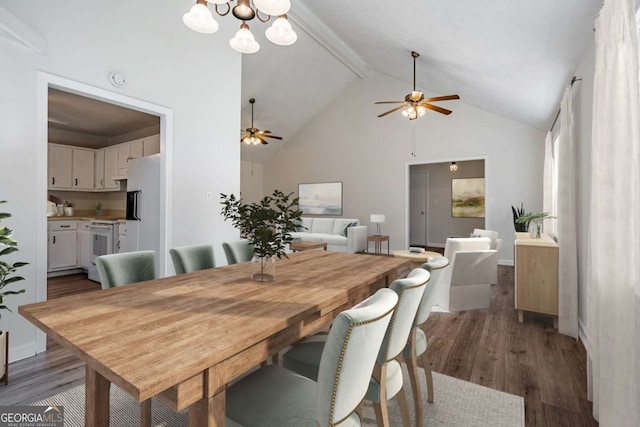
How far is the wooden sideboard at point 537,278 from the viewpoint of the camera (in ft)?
10.3

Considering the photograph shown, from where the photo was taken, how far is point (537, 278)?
10.5 ft

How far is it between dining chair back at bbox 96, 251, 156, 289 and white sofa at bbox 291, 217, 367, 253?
16.6ft

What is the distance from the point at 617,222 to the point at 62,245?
21.6ft

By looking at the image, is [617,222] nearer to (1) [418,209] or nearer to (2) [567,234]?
(2) [567,234]

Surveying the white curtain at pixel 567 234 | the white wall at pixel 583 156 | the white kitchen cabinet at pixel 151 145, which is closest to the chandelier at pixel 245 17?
the white wall at pixel 583 156

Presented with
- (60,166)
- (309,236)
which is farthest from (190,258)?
(309,236)

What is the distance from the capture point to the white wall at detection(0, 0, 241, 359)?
2494 mm

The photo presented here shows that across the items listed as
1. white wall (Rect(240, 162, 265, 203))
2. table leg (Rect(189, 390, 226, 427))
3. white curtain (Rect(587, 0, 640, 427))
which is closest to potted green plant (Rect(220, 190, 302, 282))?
table leg (Rect(189, 390, 226, 427))

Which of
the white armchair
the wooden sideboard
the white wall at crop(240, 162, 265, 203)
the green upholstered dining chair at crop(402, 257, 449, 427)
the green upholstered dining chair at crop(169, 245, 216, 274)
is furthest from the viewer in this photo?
the white wall at crop(240, 162, 265, 203)

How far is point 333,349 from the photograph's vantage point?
955 millimetres

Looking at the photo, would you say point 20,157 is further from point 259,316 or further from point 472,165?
point 472,165

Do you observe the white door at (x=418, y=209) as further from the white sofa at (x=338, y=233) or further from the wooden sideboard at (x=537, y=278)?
the wooden sideboard at (x=537, y=278)

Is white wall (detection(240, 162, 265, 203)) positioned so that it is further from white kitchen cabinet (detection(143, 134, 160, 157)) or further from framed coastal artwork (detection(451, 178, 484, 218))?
framed coastal artwork (detection(451, 178, 484, 218))

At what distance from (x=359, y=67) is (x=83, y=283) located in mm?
6615
